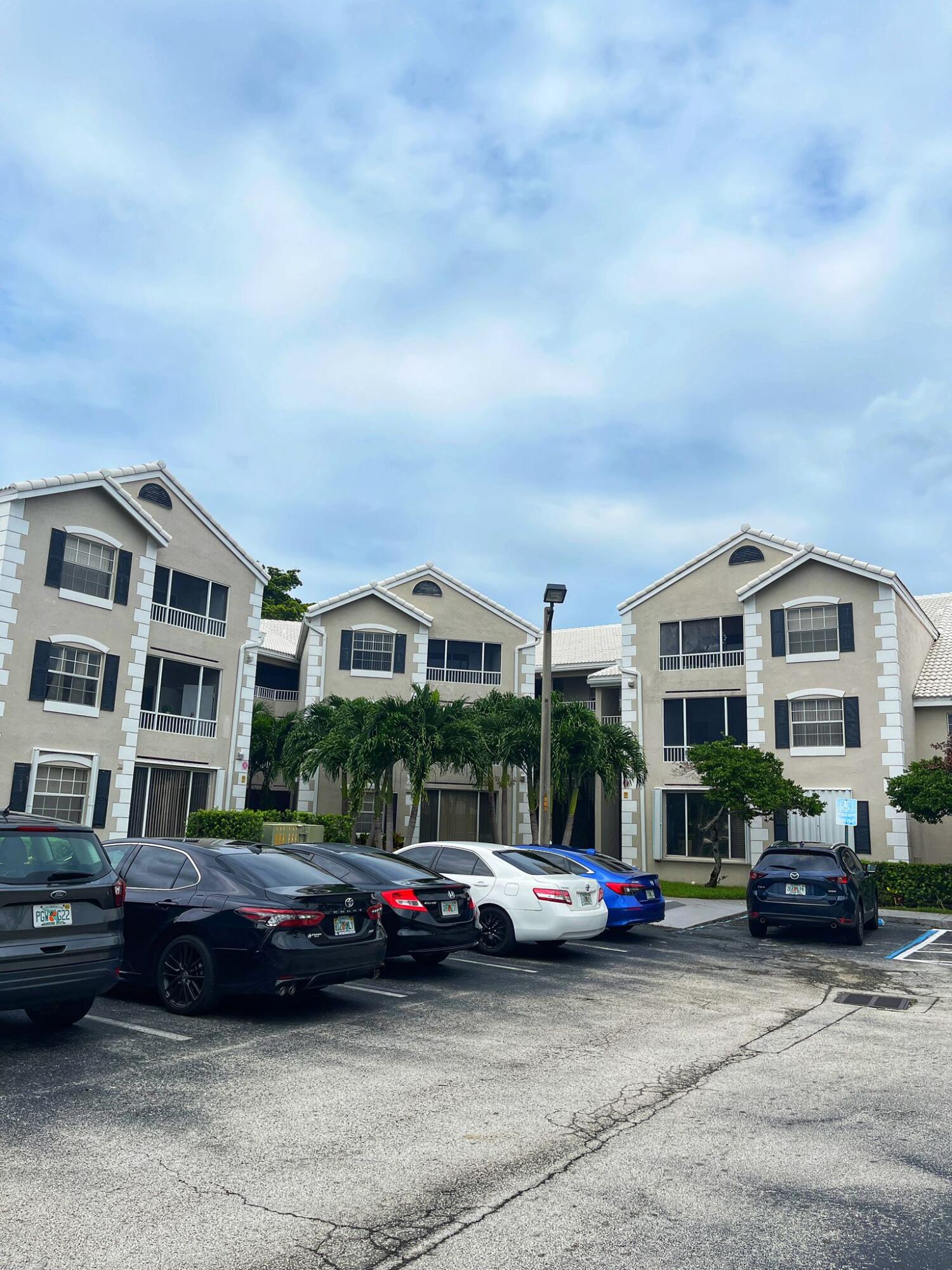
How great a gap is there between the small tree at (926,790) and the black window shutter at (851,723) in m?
1.95

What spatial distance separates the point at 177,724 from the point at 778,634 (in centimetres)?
1698

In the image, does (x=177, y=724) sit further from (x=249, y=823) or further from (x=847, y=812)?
(x=847, y=812)

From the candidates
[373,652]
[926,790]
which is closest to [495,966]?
[926,790]

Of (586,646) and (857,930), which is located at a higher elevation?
(586,646)

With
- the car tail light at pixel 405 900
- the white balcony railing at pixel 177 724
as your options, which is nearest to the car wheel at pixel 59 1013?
the car tail light at pixel 405 900

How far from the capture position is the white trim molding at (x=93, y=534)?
72.8ft

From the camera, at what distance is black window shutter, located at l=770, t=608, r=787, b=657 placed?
2722 centimetres

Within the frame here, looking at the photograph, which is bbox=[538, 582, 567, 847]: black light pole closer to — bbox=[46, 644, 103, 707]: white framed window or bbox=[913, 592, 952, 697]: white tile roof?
bbox=[46, 644, 103, 707]: white framed window

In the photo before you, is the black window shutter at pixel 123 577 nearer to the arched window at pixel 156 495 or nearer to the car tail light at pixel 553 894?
the arched window at pixel 156 495

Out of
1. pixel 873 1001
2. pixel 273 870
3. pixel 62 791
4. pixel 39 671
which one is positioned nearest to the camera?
pixel 273 870

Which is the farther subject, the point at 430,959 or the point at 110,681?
the point at 110,681

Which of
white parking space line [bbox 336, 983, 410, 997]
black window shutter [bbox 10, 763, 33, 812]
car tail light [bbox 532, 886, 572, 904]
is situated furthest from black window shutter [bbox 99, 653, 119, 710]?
white parking space line [bbox 336, 983, 410, 997]

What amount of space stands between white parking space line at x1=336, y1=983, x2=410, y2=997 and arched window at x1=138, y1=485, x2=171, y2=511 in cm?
1785

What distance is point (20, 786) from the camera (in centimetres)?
2048
